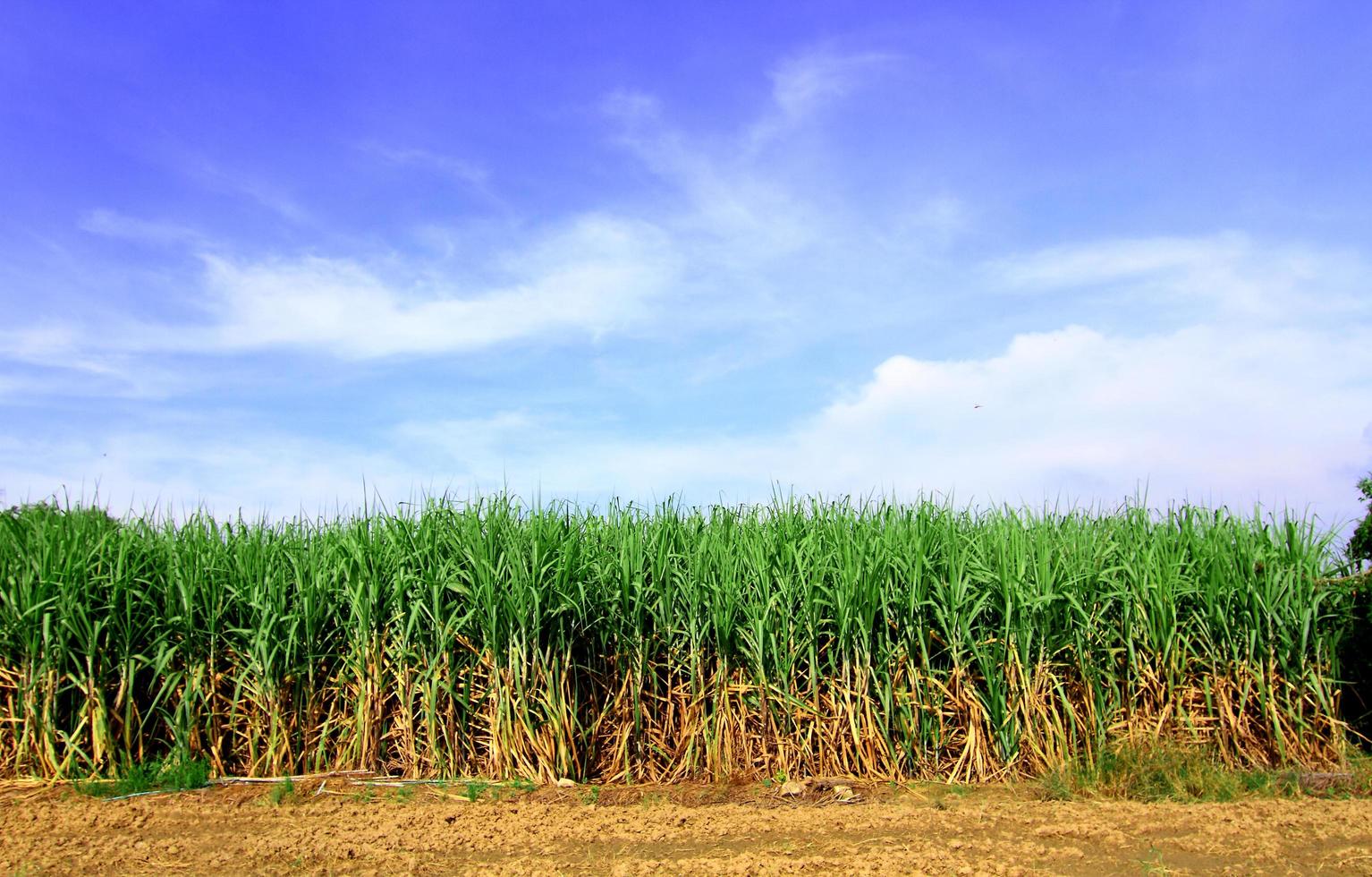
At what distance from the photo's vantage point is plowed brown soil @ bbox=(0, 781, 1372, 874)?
15.6 ft

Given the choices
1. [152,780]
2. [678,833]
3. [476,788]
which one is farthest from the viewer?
[152,780]

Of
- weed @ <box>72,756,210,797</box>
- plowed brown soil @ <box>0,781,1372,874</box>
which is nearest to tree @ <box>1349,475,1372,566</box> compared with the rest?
plowed brown soil @ <box>0,781,1372,874</box>

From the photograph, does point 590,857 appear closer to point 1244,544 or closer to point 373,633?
point 373,633

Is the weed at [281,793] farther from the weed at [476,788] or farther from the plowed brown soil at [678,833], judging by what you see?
the weed at [476,788]

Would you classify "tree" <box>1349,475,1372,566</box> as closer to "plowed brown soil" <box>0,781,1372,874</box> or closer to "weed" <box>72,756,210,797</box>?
"plowed brown soil" <box>0,781,1372,874</box>

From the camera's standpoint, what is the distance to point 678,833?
5.12 m

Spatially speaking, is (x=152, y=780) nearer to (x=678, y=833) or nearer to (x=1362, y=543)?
(x=678, y=833)

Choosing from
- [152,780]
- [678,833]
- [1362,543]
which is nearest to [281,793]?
[152,780]

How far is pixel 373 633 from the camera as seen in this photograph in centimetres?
638

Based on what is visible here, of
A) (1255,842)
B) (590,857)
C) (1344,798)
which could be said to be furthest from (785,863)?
(1344,798)

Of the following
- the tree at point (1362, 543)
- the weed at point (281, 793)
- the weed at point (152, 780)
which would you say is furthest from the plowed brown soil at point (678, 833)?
the tree at point (1362, 543)

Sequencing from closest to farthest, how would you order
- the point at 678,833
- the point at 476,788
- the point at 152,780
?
the point at 678,833 < the point at 476,788 < the point at 152,780

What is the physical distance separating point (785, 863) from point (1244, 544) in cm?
439

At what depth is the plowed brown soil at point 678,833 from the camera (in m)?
4.76
